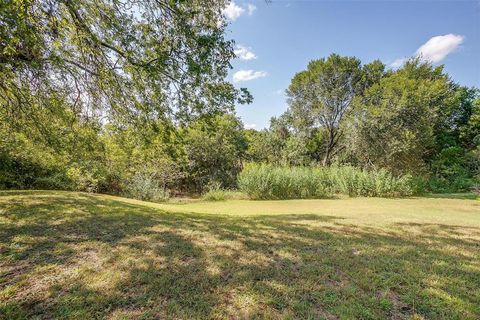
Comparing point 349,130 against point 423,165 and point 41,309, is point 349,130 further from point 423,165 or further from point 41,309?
point 41,309

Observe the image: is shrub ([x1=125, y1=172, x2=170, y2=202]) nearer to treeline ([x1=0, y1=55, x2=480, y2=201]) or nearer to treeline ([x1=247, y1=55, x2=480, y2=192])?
A: treeline ([x1=0, y1=55, x2=480, y2=201])

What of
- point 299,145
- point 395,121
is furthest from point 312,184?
point 299,145

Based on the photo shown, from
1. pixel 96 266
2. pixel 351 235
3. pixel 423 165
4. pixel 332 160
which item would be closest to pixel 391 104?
pixel 332 160

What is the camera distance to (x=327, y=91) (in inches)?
649

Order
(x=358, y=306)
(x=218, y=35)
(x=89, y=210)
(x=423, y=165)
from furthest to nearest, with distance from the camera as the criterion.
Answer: (x=423, y=165), (x=89, y=210), (x=218, y=35), (x=358, y=306)

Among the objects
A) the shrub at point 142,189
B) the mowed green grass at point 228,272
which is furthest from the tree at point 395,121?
the shrub at point 142,189

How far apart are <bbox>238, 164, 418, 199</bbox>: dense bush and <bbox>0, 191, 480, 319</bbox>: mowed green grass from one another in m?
6.61

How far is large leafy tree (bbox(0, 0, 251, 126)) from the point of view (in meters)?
4.33

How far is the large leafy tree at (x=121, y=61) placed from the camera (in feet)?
14.2

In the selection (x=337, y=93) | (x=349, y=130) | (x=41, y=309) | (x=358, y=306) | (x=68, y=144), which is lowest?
(x=41, y=309)

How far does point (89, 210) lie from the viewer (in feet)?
16.3

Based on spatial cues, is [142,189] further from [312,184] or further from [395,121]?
[395,121]

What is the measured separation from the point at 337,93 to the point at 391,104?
3.60m

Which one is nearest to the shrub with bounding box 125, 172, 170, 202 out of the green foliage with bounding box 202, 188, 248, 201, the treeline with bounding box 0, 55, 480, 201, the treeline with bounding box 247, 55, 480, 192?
the treeline with bounding box 0, 55, 480, 201
